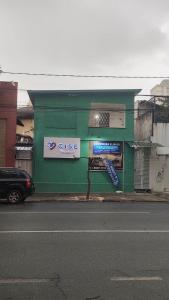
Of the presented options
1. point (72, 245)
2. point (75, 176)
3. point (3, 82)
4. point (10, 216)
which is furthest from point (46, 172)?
point (72, 245)

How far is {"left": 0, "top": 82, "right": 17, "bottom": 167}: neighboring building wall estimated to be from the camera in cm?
3173

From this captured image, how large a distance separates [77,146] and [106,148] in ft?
5.80

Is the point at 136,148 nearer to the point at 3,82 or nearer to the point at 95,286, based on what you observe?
the point at 3,82

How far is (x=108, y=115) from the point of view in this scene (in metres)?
32.7

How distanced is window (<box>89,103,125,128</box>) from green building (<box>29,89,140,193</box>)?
9 cm

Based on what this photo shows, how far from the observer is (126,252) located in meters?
10.4

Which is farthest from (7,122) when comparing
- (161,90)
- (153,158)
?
(161,90)

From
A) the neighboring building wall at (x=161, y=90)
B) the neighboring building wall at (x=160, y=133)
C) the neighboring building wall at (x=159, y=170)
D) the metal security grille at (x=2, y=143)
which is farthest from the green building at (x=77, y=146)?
the neighboring building wall at (x=161, y=90)

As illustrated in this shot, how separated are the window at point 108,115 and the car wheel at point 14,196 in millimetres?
9670

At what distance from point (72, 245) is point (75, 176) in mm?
20904

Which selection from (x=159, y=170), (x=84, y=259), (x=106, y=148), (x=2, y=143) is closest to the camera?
(x=84, y=259)

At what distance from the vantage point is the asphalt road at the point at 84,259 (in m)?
7.40

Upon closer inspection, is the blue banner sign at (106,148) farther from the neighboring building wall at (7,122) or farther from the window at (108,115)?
the neighboring building wall at (7,122)

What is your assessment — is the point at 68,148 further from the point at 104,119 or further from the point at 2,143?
the point at 2,143
